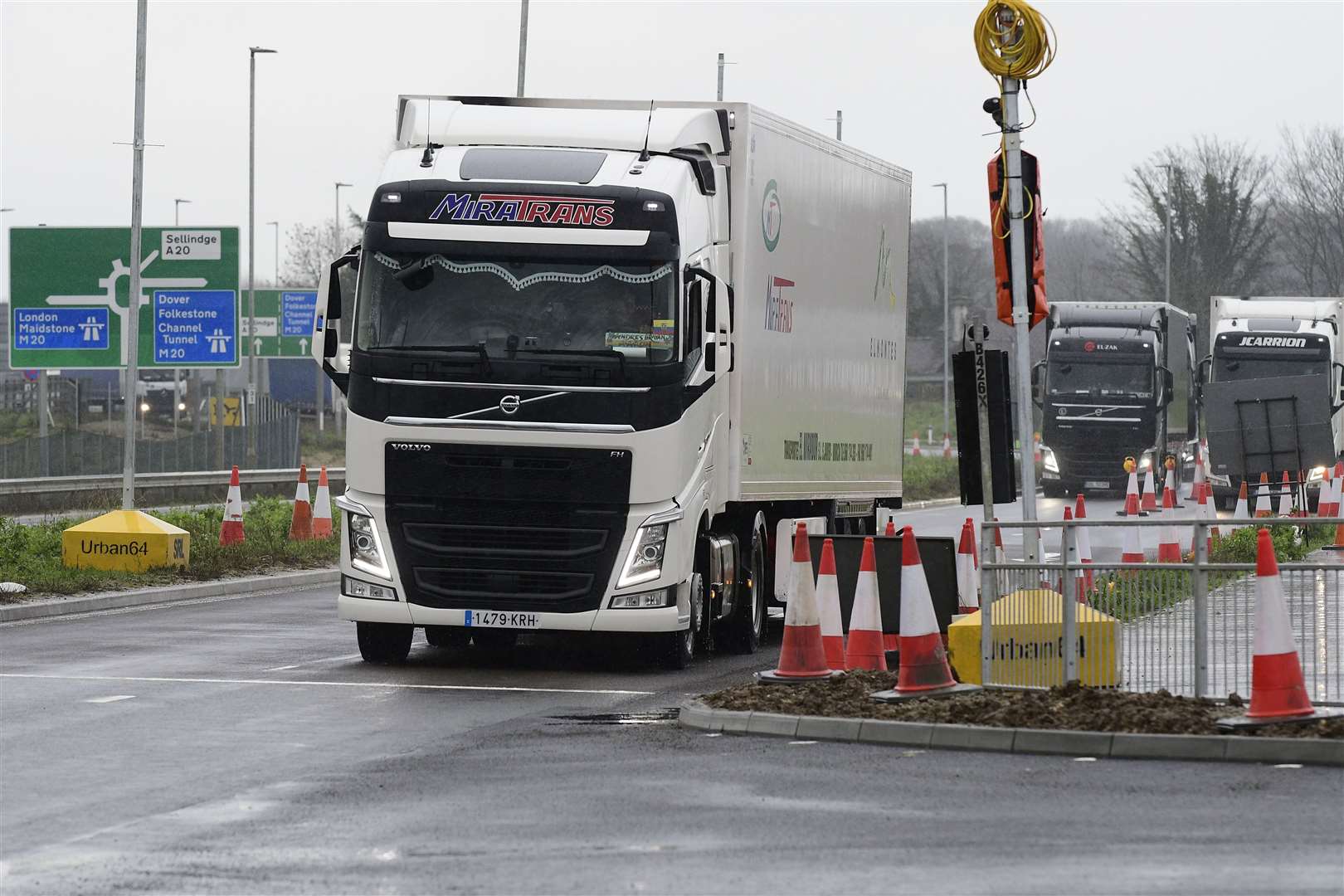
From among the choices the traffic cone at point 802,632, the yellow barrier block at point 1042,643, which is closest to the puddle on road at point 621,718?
the traffic cone at point 802,632

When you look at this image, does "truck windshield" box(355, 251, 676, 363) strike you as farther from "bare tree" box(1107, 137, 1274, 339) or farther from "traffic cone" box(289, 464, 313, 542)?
"bare tree" box(1107, 137, 1274, 339)

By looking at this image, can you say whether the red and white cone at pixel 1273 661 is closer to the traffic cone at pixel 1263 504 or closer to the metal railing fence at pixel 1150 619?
the metal railing fence at pixel 1150 619

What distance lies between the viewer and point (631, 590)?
14.6 m

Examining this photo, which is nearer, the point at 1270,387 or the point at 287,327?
the point at 1270,387

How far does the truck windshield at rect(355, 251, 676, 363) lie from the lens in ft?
47.7

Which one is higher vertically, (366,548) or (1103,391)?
(1103,391)

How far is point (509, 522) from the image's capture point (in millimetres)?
14664

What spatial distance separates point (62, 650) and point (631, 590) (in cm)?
441

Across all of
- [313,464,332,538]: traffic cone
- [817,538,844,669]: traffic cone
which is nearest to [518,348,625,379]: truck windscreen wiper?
[817,538,844,669]: traffic cone

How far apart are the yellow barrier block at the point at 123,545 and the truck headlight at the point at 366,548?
8.00m

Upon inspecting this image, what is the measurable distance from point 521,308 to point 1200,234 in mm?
76975

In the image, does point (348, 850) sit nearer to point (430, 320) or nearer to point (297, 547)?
point (430, 320)

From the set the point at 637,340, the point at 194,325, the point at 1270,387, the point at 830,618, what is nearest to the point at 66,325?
the point at 194,325

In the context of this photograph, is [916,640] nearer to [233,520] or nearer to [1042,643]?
[1042,643]
